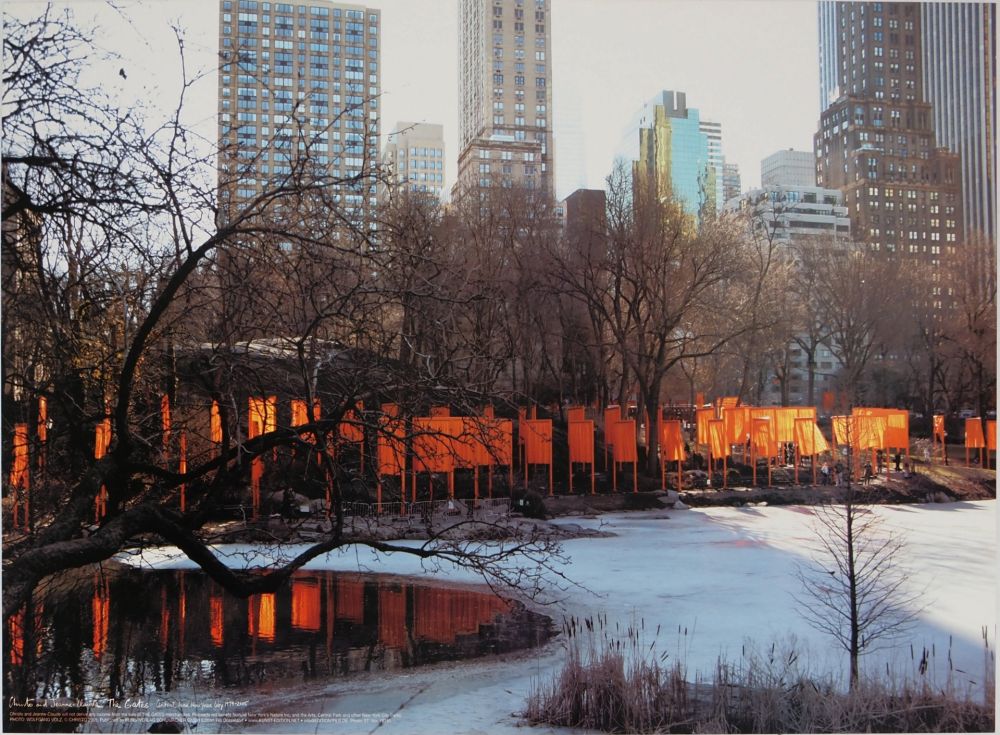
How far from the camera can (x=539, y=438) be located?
5777 mm

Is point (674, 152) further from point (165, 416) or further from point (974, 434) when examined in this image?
point (165, 416)

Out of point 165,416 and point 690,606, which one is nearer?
point 165,416

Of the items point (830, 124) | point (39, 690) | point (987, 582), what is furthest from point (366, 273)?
point (987, 582)

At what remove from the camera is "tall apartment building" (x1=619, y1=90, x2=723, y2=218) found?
16.1 feet

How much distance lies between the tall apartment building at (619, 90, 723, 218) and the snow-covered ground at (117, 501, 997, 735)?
2310mm

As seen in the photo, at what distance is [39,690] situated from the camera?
12.0 ft

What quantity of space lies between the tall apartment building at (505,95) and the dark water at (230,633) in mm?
2608

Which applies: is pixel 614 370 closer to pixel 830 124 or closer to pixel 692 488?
pixel 692 488

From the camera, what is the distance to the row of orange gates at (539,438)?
12.5 feet

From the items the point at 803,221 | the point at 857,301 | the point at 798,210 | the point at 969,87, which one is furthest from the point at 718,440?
the point at 969,87

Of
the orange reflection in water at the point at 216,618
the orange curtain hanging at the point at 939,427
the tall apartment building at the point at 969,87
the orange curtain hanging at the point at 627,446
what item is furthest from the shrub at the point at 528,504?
the tall apartment building at the point at 969,87

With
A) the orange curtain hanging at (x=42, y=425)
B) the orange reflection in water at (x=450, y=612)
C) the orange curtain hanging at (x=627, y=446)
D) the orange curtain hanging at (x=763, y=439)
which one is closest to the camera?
the orange curtain hanging at (x=42, y=425)

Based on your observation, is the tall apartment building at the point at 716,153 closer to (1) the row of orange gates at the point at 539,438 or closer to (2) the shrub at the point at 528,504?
(1) the row of orange gates at the point at 539,438

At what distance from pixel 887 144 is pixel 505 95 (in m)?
2.32
